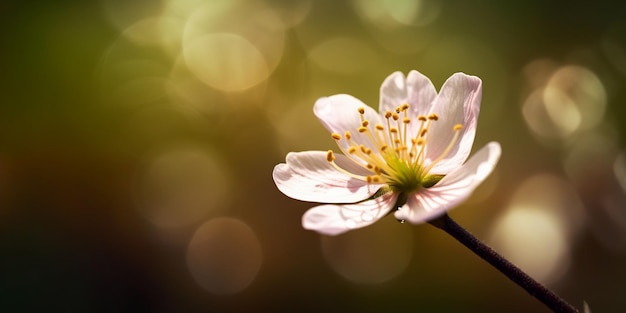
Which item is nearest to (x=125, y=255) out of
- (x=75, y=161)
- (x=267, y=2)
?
(x=75, y=161)

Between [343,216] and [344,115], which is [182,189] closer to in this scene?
[344,115]

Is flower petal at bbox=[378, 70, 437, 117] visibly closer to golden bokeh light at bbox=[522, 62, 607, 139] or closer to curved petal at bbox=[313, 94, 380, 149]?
curved petal at bbox=[313, 94, 380, 149]

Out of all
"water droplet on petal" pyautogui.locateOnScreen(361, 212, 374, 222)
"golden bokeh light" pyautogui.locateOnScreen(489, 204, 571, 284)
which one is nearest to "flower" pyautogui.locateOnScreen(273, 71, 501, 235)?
"water droplet on petal" pyautogui.locateOnScreen(361, 212, 374, 222)

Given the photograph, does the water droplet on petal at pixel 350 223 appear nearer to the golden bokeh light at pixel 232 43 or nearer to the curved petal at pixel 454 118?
the curved petal at pixel 454 118

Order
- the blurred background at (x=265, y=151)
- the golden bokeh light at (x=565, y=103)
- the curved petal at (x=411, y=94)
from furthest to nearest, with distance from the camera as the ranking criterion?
the golden bokeh light at (x=565, y=103)
the blurred background at (x=265, y=151)
the curved petal at (x=411, y=94)

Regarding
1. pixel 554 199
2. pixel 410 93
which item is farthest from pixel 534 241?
pixel 410 93

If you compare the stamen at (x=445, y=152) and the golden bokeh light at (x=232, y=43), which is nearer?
the stamen at (x=445, y=152)

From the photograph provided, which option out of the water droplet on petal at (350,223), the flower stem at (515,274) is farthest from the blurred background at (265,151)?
the flower stem at (515,274)
